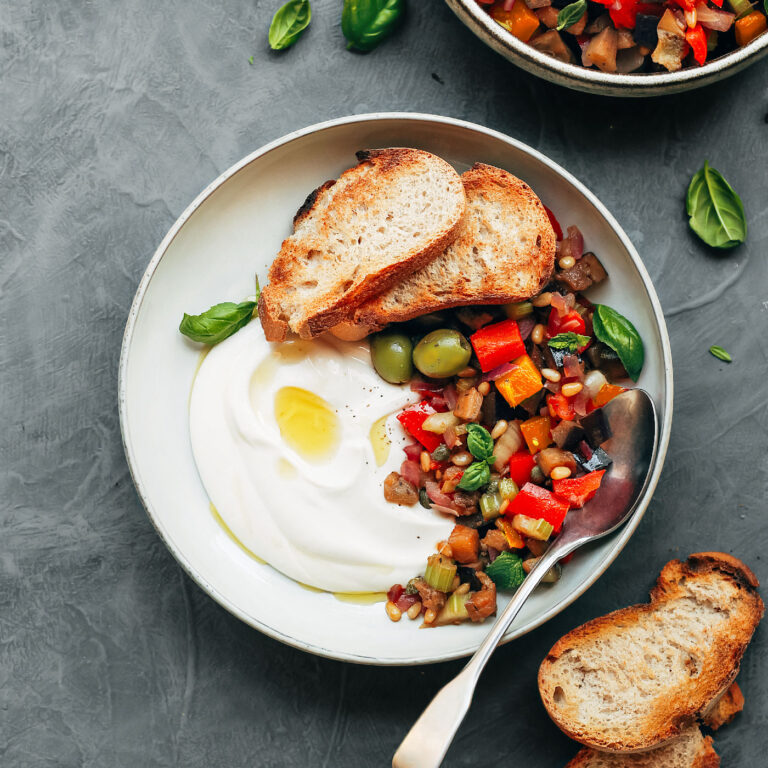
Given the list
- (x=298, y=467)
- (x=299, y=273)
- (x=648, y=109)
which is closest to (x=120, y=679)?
(x=298, y=467)

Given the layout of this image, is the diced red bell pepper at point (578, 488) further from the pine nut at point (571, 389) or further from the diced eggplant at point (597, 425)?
the pine nut at point (571, 389)

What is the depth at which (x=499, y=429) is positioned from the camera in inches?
109

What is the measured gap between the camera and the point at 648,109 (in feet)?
9.66

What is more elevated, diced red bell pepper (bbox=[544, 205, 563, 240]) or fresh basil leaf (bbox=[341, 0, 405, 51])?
fresh basil leaf (bbox=[341, 0, 405, 51])

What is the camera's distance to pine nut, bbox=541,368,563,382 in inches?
107

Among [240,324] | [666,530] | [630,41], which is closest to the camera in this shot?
[630,41]

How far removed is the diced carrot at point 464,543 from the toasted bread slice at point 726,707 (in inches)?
48.9

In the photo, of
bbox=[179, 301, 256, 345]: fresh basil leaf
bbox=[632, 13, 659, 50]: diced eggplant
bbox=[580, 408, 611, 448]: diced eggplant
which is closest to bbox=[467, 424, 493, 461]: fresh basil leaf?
bbox=[580, 408, 611, 448]: diced eggplant

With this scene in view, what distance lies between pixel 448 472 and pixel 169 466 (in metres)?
1.16

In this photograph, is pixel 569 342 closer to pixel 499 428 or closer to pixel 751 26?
pixel 499 428

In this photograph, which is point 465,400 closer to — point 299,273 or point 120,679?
point 299,273

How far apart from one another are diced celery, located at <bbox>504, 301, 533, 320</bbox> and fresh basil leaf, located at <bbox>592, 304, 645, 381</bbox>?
0.26 m

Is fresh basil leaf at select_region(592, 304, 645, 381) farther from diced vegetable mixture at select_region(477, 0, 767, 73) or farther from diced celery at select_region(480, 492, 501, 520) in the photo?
diced vegetable mixture at select_region(477, 0, 767, 73)

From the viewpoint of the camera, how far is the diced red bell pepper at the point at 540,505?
2727 mm
